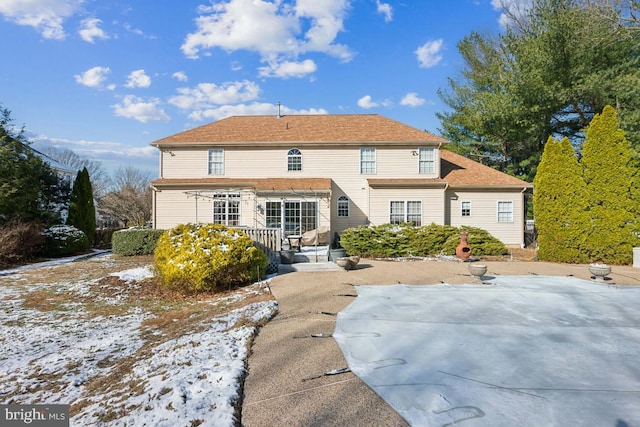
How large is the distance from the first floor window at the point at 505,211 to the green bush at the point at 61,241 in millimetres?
21242

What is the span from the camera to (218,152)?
18.1 meters

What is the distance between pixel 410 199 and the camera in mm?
17062

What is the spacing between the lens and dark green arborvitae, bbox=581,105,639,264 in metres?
12.1

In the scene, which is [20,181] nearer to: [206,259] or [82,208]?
[82,208]

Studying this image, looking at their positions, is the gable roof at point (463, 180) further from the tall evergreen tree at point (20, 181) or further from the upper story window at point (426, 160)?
the tall evergreen tree at point (20, 181)

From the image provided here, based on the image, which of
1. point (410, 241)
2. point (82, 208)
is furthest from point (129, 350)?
point (82, 208)

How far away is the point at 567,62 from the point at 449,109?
10.7m

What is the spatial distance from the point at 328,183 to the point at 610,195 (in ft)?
36.2

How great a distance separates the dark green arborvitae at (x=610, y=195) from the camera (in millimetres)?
12109

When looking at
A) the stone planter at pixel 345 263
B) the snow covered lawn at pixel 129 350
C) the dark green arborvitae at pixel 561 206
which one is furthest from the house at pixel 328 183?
the snow covered lawn at pixel 129 350

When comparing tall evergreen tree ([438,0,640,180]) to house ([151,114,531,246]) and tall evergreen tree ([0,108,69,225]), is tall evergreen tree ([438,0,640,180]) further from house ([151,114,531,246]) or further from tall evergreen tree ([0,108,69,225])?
tall evergreen tree ([0,108,69,225])

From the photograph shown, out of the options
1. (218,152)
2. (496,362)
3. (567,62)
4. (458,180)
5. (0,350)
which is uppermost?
(567,62)

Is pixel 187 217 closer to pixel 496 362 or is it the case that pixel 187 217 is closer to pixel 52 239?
pixel 52 239

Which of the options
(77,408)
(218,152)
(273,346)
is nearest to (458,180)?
(218,152)
